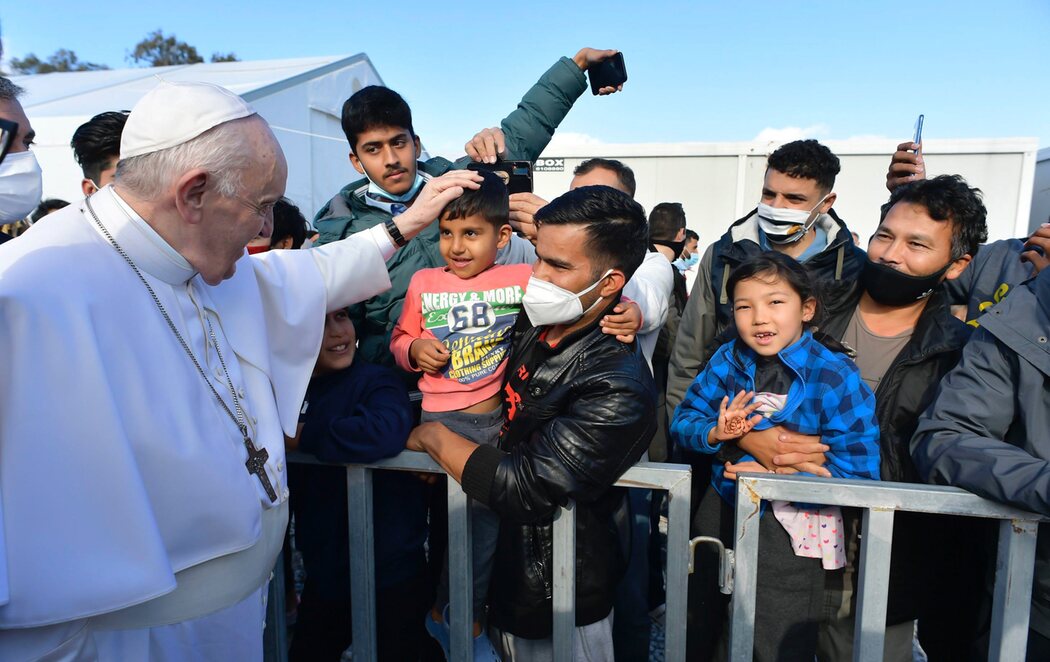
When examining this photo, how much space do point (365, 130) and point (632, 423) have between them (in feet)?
5.87

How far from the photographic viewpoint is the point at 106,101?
1060 centimetres

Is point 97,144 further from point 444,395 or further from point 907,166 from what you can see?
point 907,166

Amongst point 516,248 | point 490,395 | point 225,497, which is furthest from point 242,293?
point 516,248

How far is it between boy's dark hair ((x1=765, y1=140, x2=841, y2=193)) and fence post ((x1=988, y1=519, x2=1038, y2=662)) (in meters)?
1.76

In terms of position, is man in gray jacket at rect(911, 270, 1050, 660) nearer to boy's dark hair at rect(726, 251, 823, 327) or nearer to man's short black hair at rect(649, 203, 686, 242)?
boy's dark hair at rect(726, 251, 823, 327)

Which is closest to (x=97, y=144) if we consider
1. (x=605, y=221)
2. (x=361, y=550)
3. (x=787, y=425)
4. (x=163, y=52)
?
(x=361, y=550)

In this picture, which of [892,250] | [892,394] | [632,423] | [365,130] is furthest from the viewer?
[365,130]

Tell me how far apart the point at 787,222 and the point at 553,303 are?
5.29ft

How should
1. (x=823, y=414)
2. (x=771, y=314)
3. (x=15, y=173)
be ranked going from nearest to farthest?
(x=823, y=414), (x=771, y=314), (x=15, y=173)

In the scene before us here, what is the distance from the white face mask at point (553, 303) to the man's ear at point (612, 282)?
13 mm

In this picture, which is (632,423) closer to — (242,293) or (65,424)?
(242,293)

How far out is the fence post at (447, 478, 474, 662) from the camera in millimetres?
1925

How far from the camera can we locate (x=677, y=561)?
179cm

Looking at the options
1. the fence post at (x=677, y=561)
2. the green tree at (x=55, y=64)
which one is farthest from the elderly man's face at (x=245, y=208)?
the green tree at (x=55, y=64)
